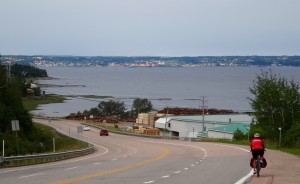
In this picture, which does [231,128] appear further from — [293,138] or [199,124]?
[293,138]

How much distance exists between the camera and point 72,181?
59.2 ft

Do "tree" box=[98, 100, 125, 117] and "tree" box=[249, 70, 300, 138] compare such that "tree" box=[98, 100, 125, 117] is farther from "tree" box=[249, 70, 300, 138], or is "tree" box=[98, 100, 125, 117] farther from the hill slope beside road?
the hill slope beside road

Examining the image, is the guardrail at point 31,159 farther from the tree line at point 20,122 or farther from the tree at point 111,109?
the tree at point 111,109

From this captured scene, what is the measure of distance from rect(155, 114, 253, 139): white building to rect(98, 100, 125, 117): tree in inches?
1662

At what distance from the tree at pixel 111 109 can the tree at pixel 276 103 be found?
83.8 m

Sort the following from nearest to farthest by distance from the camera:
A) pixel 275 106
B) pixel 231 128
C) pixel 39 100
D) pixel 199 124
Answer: pixel 275 106 → pixel 231 128 → pixel 199 124 → pixel 39 100

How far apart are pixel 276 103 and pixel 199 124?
3403cm

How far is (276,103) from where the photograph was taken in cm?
5175

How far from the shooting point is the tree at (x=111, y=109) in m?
135

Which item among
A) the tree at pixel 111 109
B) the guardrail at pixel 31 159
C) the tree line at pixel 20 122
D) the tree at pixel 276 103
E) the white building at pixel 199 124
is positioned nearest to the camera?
the guardrail at pixel 31 159

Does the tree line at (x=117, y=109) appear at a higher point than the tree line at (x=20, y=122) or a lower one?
lower

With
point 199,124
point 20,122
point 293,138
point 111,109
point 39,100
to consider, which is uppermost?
point 293,138

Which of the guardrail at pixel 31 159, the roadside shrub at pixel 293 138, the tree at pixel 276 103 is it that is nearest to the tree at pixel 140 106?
the tree at pixel 276 103

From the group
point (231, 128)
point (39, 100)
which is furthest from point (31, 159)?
point (39, 100)
